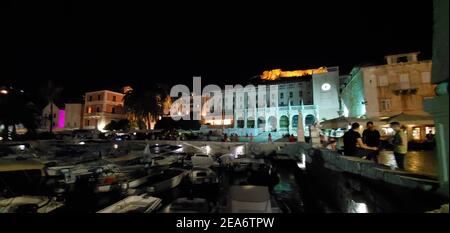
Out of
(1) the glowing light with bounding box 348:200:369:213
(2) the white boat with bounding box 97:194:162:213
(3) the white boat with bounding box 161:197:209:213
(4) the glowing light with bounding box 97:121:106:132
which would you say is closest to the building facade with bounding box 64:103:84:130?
(4) the glowing light with bounding box 97:121:106:132

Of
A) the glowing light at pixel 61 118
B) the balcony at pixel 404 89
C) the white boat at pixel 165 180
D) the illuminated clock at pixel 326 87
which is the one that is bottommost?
the white boat at pixel 165 180

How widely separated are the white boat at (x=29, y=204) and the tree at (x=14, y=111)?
31.7 metres

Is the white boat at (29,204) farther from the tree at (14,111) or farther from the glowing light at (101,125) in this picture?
the glowing light at (101,125)

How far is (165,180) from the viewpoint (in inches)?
474

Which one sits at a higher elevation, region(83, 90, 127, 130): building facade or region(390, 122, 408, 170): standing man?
region(83, 90, 127, 130): building facade

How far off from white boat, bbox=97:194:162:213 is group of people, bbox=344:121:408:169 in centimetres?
861

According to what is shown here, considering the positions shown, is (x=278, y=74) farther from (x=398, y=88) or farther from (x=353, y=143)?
(x=353, y=143)

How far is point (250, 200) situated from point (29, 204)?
27.8 feet

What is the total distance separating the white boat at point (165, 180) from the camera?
36.9 feet

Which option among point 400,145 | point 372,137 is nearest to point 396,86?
point 372,137

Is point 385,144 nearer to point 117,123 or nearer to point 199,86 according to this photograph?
point 117,123

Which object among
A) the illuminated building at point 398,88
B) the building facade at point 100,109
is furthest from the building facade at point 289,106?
the building facade at point 100,109

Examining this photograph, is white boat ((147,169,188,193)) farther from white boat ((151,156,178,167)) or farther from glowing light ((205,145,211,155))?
glowing light ((205,145,211,155))

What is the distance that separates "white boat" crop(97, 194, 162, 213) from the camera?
7553mm
